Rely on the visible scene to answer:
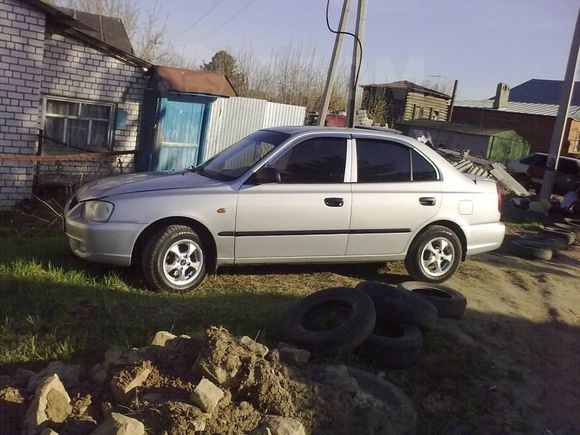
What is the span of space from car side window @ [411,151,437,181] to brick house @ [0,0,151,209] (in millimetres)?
5294

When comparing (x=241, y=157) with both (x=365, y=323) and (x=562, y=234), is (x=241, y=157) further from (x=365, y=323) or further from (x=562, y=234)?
(x=562, y=234)

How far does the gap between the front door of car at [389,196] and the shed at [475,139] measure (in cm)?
2341

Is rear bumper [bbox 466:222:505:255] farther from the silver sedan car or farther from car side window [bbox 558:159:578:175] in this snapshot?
car side window [bbox 558:159:578:175]

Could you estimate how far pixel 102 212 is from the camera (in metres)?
5.59

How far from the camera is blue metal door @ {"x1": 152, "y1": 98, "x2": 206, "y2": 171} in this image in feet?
37.4

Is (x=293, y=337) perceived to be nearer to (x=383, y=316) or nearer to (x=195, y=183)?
(x=383, y=316)

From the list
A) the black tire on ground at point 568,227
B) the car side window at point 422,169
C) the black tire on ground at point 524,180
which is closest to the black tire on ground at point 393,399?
the car side window at point 422,169

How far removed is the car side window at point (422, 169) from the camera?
6.73 metres

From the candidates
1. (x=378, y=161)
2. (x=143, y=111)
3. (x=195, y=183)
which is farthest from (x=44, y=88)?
(x=378, y=161)

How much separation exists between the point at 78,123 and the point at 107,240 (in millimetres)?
5759

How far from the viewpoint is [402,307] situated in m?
5.07

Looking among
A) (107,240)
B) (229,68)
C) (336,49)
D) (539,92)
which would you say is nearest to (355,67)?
(336,49)

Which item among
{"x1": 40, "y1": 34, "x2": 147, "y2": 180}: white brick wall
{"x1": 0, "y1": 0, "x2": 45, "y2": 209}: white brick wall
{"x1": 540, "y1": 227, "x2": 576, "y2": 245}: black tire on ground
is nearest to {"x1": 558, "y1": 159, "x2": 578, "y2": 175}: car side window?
{"x1": 540, "y1": 227, "x2": 576, "y2": 245}: black tire on ground

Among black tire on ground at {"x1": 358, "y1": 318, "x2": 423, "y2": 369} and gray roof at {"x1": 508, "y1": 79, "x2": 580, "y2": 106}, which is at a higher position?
gray roof at {"x1": 508, "y1": 79, "x2": 580, "y2": 106}
